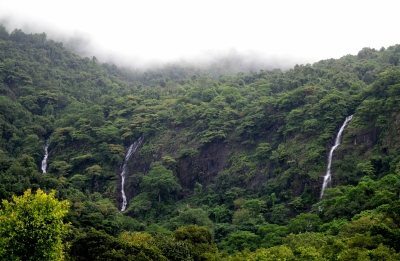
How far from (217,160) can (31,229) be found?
4292 centimetres

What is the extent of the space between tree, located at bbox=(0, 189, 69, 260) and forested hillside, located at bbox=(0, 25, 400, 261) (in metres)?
6.41

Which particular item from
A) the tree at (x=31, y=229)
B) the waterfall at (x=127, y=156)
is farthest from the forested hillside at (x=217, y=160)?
the tree at (x=31, y=229)

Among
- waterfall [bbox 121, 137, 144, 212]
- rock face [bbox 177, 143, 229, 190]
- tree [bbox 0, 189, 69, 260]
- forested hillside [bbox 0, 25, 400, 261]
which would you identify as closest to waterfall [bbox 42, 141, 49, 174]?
forested hillside [bbox 0, 25, 400, 261]

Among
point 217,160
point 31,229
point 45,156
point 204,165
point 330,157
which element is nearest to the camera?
point 31,229

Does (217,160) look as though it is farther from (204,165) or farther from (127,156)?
(127,156)

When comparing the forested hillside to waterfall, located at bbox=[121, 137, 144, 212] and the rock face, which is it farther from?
waterfall, located at bbox=[121, 137, 144, 212]

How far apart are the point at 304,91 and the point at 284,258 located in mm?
40036

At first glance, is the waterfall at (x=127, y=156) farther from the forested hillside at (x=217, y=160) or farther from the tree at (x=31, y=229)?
the tree at (x=31, y=229)

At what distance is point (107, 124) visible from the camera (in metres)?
70.2

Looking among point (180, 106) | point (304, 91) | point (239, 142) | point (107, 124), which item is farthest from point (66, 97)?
point (304, 91)

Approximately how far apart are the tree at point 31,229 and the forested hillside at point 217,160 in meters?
6.41

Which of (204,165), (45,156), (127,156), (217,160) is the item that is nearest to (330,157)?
(217,160)

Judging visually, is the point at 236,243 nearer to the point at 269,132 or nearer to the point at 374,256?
the point at 374,256

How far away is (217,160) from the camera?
2336 inches
